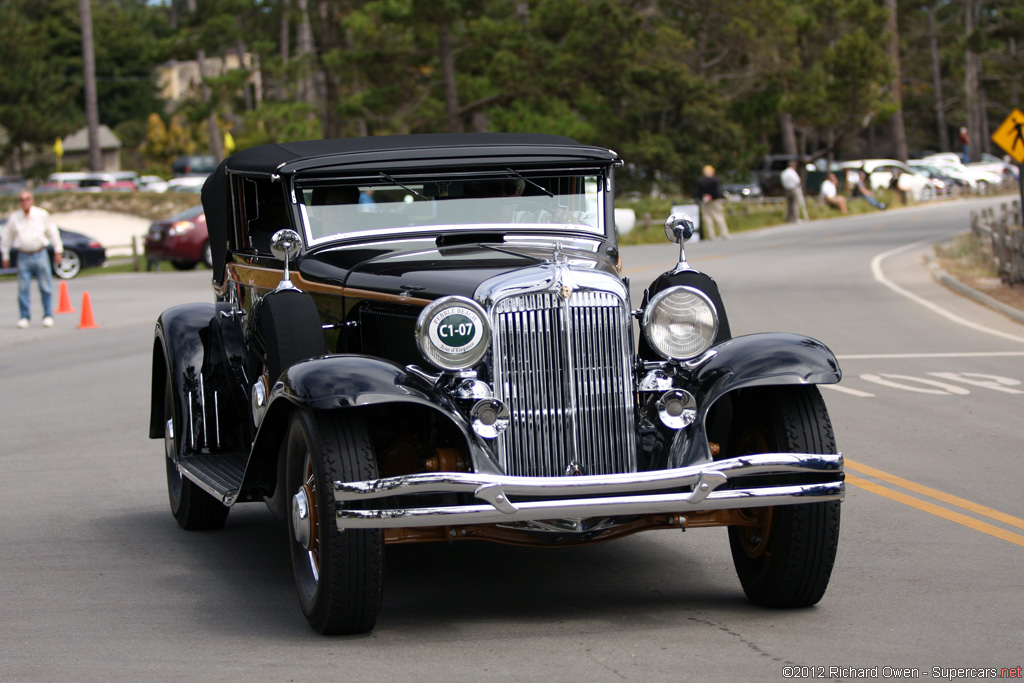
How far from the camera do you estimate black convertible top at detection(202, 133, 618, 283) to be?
6797 mm

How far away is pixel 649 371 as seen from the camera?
5.57 metres

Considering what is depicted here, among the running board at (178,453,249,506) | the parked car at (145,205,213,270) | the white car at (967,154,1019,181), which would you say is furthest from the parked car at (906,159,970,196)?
the running board at (178,453,249,506)

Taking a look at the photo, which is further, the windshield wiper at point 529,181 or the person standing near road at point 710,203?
the person standing near road at point 710,203

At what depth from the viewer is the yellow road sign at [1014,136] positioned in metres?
23.5

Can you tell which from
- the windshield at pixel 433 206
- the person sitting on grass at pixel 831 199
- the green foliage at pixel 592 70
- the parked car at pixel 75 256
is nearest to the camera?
the windshield at pixel 433 206

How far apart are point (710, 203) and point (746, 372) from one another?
31447 millimetres

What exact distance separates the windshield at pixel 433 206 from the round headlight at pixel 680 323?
137cm

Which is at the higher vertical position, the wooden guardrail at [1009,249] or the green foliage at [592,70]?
the green foliage at [592,70]

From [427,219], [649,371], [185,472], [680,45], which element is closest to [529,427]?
[649,371]

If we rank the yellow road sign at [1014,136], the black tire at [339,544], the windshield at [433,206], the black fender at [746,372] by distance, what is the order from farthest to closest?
the yellow road sign at [1014,136] < the windshield at [433,206] < the black fender at [746,372] < the black tire at [339,544]

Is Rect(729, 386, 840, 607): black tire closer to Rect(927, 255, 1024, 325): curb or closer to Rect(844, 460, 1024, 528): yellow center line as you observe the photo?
Rect(844, 460, 1024, 528): yellow center line

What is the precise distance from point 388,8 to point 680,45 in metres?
13.2

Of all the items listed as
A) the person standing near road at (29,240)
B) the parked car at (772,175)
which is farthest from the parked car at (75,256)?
the parked car at (772,175)

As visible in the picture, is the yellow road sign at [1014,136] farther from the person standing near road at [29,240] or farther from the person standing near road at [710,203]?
the person standing near road at [29,240]
